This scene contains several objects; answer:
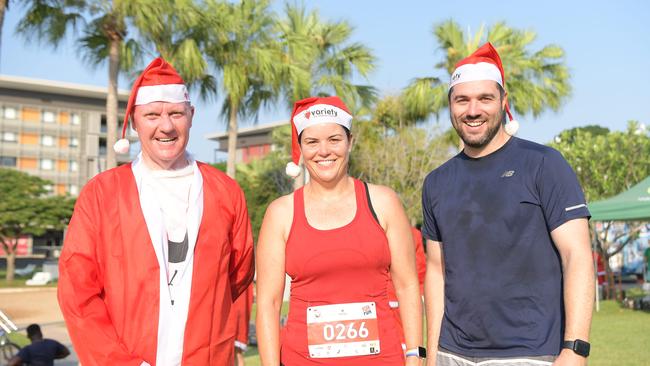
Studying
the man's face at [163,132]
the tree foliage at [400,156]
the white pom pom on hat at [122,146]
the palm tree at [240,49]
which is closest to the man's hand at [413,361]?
the man's face at [163,132]

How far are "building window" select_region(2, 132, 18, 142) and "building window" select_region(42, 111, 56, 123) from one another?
278cm

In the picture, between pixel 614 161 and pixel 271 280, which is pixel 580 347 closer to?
pixel 271 280

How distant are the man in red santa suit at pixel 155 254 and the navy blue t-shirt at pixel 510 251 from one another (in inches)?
42.3

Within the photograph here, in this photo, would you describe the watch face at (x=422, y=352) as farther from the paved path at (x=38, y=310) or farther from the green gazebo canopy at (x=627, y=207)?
the green gazebo canopy at (x=627, y=207)

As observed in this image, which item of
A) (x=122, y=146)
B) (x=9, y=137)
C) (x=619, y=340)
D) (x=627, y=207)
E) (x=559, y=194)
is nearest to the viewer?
(x=559, y=194)

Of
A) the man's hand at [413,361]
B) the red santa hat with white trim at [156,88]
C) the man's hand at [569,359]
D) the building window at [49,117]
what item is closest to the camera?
the man's hand at [569,359]

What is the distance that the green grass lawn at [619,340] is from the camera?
9.76 meters

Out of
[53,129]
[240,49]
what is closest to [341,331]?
[240,49]

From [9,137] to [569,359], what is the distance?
6442 centimetres

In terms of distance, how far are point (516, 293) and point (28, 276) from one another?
38.8 meters

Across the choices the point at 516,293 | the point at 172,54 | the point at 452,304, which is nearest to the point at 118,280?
the point at 452,304

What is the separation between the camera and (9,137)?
6109cm

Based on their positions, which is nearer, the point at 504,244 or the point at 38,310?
the point at 504,244

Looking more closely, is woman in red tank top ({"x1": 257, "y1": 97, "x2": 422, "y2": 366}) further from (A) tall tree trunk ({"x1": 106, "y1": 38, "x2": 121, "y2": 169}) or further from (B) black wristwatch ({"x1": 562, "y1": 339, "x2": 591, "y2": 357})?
(A) tall tree trunk ({"x1": 106, "y1": 38, "x2": 121, "y2": 169})
